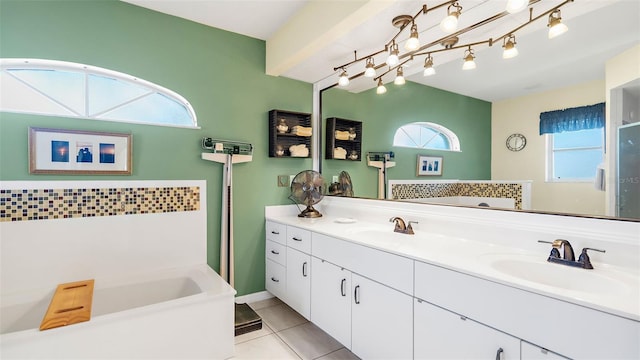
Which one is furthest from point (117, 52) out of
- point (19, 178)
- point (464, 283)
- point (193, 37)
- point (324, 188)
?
point (464, 283)

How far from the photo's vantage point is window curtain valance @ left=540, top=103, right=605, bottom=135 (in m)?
1.25

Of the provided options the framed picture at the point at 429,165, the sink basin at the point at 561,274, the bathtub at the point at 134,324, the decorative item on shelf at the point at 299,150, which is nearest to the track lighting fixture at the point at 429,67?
the framed picture at the point at 429,165

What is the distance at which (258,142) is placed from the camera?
280 centimetres

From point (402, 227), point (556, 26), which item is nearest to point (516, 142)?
point (556, 26)

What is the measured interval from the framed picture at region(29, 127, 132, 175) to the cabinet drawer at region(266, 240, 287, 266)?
1.33m

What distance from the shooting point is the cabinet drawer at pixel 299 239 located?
2.23 meters

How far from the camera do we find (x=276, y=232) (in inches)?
106

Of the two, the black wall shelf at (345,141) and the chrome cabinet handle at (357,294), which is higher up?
the black wall shelf at (345,141)

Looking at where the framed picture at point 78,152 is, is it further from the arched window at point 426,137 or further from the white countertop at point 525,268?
the arched window at point 426,137

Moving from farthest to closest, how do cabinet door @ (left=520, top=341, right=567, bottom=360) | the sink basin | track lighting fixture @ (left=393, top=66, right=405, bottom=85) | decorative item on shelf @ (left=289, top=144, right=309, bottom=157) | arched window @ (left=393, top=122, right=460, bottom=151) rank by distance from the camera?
decorative item on shelf @ (left=289, top=144, right=309, bottom=157) → track lighting fixture @ (left=393, top=66, right=405, bottom=85) → arched window @ (left=393, top=122, right=460, bottom=151) → the sink basin → cabinet door @ (left=520, top=341, right=567, bottom=360)

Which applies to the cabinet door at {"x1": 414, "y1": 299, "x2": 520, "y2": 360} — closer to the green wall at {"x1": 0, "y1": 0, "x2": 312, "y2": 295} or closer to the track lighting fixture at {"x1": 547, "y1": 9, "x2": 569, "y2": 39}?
the track lighting fixture at {"x1": 547, "y1": 9, "x2": 569, "y2": 39}

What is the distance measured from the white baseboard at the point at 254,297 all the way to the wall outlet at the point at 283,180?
3.52 feet

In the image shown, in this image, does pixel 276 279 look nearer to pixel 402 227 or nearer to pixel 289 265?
pixel 289 265

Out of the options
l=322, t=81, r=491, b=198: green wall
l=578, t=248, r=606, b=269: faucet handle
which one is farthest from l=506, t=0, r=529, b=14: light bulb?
l=578, t=248, r=606, b=269: faucet handle
